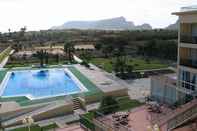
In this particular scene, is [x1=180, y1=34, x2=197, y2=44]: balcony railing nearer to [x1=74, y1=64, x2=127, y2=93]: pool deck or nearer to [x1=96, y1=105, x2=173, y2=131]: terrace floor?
[x1=96, y1=105, x2=173, y2=131]: terrace floor

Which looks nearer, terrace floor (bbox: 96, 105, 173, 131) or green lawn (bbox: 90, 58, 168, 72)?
terrace floor (bbox: 96, 105, 173, 131)

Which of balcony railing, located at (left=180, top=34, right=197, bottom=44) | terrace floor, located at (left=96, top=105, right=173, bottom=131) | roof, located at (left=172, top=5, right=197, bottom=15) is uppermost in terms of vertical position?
roof, located at (left=172, top=5, right=197, bottom=15)

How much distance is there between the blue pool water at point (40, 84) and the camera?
27.1 meters

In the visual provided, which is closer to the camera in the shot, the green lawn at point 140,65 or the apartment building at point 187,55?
the apartment building at point 187,55

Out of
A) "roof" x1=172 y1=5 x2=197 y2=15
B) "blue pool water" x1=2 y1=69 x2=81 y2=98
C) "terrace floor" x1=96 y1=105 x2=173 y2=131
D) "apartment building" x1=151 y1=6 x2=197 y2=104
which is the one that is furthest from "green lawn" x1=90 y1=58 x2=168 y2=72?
"roof" x1=172 y1=5 x2=197 y2=15

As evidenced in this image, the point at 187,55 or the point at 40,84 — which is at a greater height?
the point at 187,55

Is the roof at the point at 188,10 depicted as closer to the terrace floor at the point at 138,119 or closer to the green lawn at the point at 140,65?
the terrace floor at the point at 138,119

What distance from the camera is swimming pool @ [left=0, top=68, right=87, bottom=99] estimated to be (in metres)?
26.9

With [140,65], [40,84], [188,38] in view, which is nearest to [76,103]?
[188,38]

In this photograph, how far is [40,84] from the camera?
31.5 meters

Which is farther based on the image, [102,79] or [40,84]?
[40,84]

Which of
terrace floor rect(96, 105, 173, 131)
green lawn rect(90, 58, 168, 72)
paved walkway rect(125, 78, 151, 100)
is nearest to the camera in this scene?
terrace floor rect(96, 105, 173, 131)

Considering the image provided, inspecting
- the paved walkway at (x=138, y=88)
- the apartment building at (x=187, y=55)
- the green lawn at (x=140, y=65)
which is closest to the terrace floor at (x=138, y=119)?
the apartment building at (x=187, y=55)

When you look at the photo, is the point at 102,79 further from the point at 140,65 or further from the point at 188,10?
the point at 188,10
